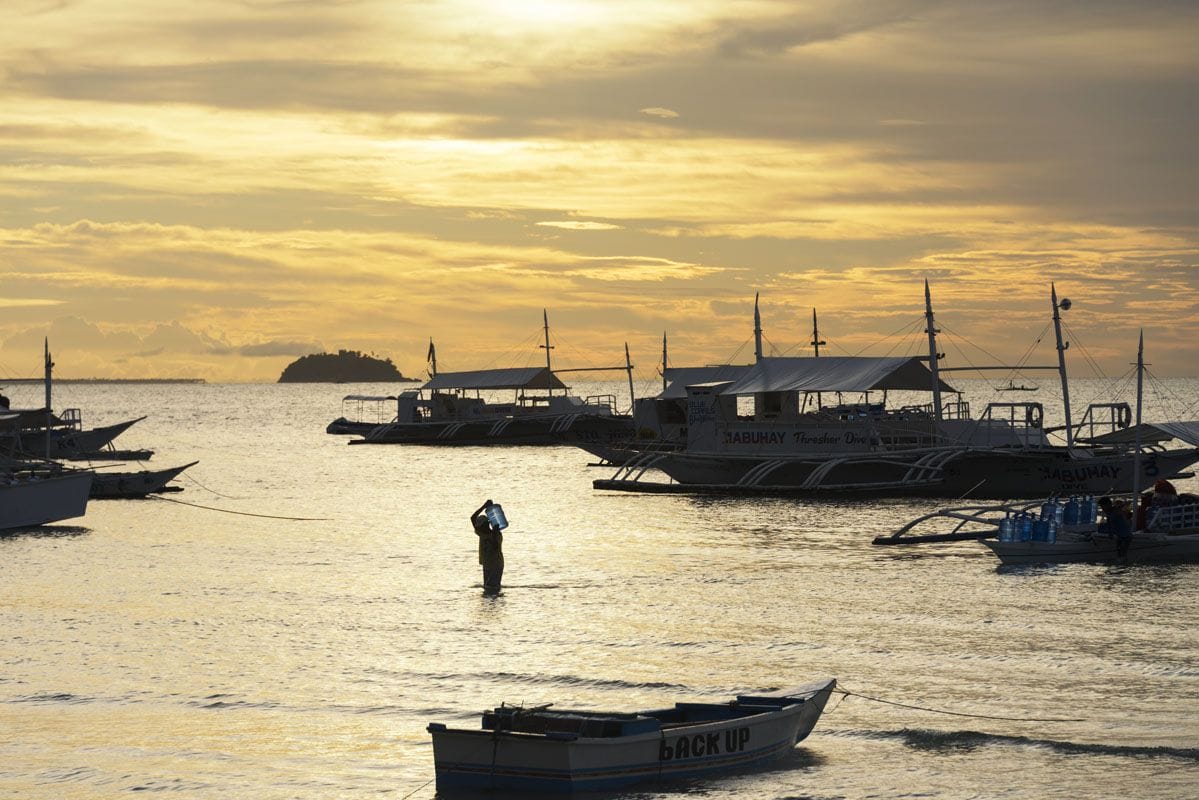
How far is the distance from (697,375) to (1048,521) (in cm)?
5127

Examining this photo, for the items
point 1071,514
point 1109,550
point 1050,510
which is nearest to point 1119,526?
point 1109,550

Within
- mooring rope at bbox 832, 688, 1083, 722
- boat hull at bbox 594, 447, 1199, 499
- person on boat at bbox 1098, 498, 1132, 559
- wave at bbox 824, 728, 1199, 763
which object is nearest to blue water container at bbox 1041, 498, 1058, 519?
person on boat at bbox 1098, 498, 1132, 559

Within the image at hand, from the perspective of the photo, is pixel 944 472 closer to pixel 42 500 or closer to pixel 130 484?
pixel 42 500

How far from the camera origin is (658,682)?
2464 centimetres

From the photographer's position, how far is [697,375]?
8981cm

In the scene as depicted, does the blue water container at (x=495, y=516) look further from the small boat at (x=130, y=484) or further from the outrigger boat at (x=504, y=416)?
the outrigger boat at (x=504, y=416)

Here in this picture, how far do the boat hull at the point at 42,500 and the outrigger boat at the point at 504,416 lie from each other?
196 feet

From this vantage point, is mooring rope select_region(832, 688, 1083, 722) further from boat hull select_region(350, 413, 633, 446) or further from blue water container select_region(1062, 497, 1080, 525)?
boat hull select_region(350, 413, 633, 446)

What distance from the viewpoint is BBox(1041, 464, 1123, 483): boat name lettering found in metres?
60.3

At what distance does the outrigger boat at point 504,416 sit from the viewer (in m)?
115

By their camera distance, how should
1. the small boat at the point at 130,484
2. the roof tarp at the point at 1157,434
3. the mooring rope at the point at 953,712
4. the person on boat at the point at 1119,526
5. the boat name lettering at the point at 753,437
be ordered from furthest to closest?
the boat name lettering at the point at 753,437 → the small boat at the point at 130,484 → the roof tarp at the point at 1157,434 → the person on boat at the point at 1119,526 → the mooring rope at the point at 953,712

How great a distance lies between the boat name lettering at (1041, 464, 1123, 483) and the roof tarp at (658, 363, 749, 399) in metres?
26.9

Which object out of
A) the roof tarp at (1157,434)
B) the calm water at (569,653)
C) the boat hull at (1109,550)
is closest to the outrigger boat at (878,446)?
the roof tarp at (1157,434)

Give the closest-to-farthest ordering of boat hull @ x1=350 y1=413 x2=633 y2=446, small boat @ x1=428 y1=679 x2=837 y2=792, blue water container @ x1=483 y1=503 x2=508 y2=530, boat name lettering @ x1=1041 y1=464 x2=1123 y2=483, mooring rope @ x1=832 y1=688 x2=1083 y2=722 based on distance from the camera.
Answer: small boat @ x1=428 y1=679 x2=837 y2=792
mooring rope @ x1=832 y1=688 x2=1083 y2=722
blue water container @ x1=483 y1=503 x2=508 y2=530
boat name lettering @ x1=1041 y1=464 x2=1123 y2=483
boat hull @ x1=350 y1=413 x2=633 y2=446
